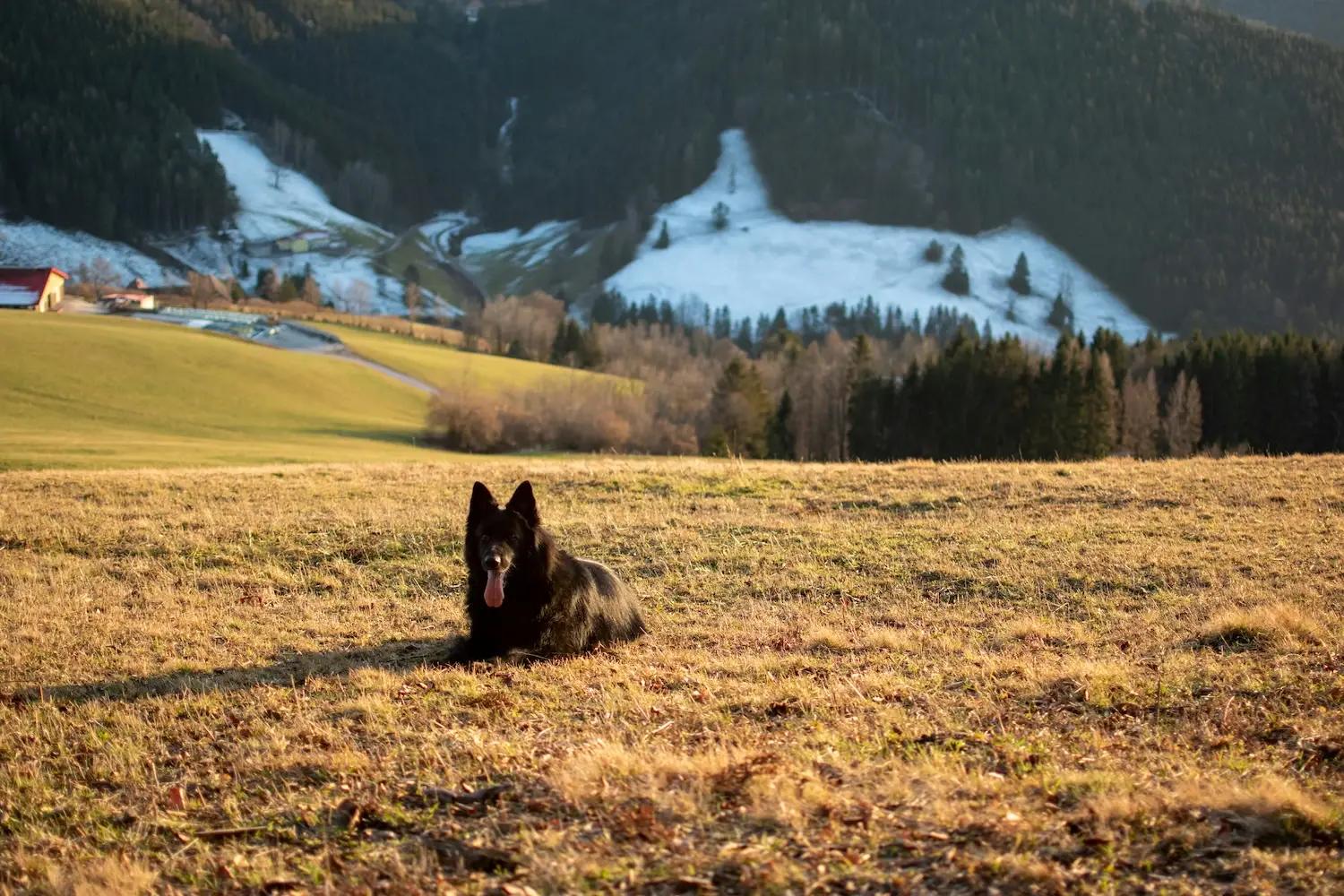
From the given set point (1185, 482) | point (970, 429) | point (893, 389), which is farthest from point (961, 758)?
point (893, 389)

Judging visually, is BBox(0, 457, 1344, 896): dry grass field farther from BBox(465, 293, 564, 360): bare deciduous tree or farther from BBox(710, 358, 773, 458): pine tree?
BBox(465, 293, 564, 360): bare deciduous tree

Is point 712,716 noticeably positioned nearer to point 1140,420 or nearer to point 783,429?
point 1140,420

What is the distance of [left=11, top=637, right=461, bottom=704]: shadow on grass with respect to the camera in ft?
34.8

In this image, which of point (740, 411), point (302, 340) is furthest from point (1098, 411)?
point (302, 340)

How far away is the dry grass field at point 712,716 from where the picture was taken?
616 cm

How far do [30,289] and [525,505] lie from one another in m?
133

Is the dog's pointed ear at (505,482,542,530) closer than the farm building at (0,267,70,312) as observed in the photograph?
Yes

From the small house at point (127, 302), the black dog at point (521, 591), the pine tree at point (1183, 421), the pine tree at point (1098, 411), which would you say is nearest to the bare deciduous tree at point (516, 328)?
the small house at point (127, 302)

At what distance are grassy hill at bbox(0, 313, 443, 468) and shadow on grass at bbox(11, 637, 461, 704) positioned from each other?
37.6 meters

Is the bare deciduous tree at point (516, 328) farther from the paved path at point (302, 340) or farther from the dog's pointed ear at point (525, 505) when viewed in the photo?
the dog's pointed ear at point (525, 505)

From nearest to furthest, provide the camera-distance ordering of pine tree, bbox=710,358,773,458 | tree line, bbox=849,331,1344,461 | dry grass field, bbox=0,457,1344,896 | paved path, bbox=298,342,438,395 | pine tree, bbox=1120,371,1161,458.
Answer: dry grass field, bbox=0,457,1344,896 < tree line, bbox=849,331,1344,461 < pine tree, bbox=1120,371,1161,458 < pine tree, bbox=710,358,773,458 < paved path, bbox=298,342,438,395

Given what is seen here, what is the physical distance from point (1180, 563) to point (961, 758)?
10.2 meters

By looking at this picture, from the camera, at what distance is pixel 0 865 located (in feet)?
21.6

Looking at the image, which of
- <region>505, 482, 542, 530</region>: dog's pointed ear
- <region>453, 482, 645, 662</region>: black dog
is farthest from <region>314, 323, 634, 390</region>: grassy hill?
<region>505, 482, 542, 530</region>: dog's pointed ear
